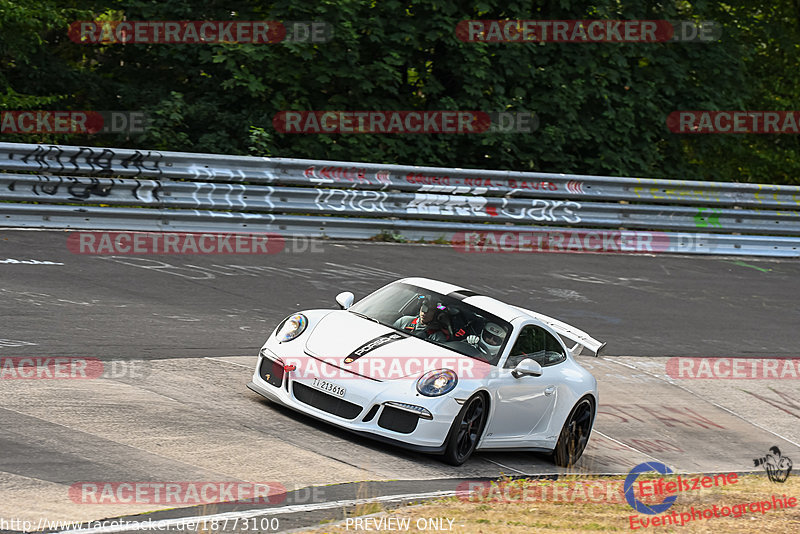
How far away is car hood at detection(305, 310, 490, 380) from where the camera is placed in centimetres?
869

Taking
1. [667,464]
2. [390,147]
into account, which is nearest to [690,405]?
[667,464]

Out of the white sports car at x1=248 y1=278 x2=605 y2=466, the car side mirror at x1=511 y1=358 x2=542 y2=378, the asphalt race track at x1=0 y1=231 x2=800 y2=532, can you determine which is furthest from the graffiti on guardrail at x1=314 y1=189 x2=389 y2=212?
the car side mirror at x1=511 y1=358 x2=542 y2=378

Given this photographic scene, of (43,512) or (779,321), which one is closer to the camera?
(43,512)

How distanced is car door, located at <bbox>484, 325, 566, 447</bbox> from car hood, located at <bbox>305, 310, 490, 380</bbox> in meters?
0.31

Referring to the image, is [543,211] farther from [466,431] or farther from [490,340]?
[466,431]

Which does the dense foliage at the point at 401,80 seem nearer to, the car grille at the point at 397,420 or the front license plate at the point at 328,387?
the front license plate at the point at 328,387

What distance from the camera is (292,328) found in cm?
937

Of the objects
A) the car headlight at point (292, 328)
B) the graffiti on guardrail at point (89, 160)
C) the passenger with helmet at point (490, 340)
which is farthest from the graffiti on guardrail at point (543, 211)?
the car headlight at point (292, 328)

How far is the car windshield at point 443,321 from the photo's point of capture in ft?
30.5

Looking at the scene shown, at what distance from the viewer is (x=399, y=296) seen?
389 inches

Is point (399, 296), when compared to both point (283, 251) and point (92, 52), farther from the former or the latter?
point (92, 52)

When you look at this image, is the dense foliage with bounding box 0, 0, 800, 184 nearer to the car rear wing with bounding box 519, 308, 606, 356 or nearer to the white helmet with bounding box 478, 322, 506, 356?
the car rear wing with bounding box 519, 308, 606, 356

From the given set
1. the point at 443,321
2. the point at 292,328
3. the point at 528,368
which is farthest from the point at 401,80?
the point at 528,368

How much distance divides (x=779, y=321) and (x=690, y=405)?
5.15 metres
